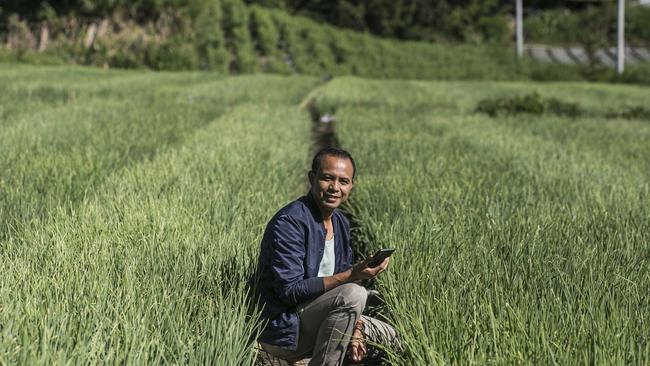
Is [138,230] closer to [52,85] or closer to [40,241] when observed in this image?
[40,241]

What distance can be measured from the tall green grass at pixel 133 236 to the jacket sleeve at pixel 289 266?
13 cm

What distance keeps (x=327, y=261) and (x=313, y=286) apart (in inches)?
8.2

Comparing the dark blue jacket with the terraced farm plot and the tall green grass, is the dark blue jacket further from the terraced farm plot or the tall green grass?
the terraced farm plot

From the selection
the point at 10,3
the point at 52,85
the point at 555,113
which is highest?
the point at 10,3

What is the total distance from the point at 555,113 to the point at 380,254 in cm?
1086

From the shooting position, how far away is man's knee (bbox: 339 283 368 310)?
2.19 meters

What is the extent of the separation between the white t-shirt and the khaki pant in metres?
0.17

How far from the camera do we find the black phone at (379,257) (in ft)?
6.65

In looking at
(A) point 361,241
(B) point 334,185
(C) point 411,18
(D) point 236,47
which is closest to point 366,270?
(B) point 334,185

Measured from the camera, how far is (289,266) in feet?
7.25

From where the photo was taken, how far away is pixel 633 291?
2.22 metres

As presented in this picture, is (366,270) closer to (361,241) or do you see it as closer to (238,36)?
(361,241)

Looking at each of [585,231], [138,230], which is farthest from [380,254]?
[585,231]

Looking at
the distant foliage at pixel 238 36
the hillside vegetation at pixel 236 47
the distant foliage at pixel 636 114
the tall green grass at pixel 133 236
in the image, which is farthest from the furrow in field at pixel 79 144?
the hillside vegetation at pixel 236 47
